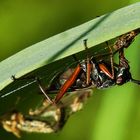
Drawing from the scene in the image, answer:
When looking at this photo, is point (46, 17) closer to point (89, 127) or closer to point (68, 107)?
point (89, 127)

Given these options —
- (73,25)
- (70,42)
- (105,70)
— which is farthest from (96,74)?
(70,42)

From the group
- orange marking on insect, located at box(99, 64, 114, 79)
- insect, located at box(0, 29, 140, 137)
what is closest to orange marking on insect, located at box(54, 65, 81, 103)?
insect, located at box(0, 29, 140, 137)

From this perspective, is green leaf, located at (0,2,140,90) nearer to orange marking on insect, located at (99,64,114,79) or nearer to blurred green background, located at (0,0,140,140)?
orange marking on insect, located at (99,64,114,79)

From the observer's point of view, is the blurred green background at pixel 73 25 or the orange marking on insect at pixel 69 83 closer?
the orange marking on insect at pixel 69 83

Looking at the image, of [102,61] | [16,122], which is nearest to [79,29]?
[16,122]

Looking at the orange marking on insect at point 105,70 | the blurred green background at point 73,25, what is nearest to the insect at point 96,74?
the orange marking on insect at point 105,70

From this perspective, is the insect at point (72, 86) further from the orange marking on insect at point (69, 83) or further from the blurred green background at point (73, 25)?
the blurred green background at point (73, 25)
